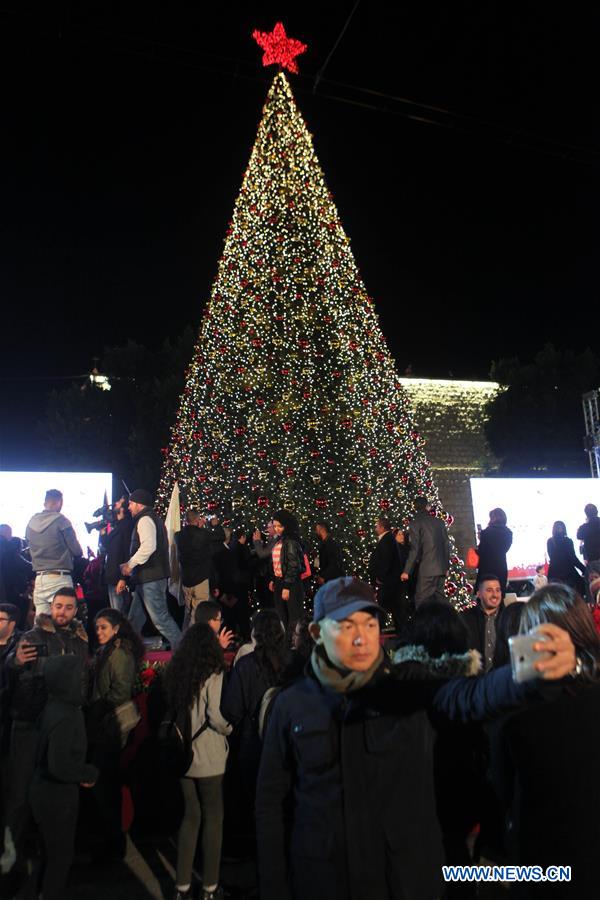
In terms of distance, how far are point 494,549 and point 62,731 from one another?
676 cm

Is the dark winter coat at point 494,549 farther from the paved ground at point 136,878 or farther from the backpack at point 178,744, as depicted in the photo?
the backpack at point 178,744

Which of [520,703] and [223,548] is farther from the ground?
[223,548]

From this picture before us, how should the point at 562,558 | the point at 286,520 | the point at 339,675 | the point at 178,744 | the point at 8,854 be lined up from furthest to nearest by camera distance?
the point at 562,558
the point at 286,520
the point at 178,744
the point at 8,854
the point at 339,675

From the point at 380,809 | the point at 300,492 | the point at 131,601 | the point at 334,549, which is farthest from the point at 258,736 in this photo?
the point at 300,492

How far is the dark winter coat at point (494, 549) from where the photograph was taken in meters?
8.98

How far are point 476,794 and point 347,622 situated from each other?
1.32m

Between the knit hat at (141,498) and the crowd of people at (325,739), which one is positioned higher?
the knit hat at (141,498)

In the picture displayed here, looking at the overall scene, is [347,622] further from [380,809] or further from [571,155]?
[571,155]

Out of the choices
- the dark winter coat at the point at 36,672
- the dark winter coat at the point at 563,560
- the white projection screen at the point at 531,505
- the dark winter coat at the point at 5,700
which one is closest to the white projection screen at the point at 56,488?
the dark winter coat at the point at 36,672

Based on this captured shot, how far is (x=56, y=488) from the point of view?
500 inches

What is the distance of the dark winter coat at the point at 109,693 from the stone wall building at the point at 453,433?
17303 millimetres

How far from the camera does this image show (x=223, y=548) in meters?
9.87

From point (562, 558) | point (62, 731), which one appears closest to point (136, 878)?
point (62, 731)

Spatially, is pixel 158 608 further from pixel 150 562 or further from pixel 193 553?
pixel 193 553
